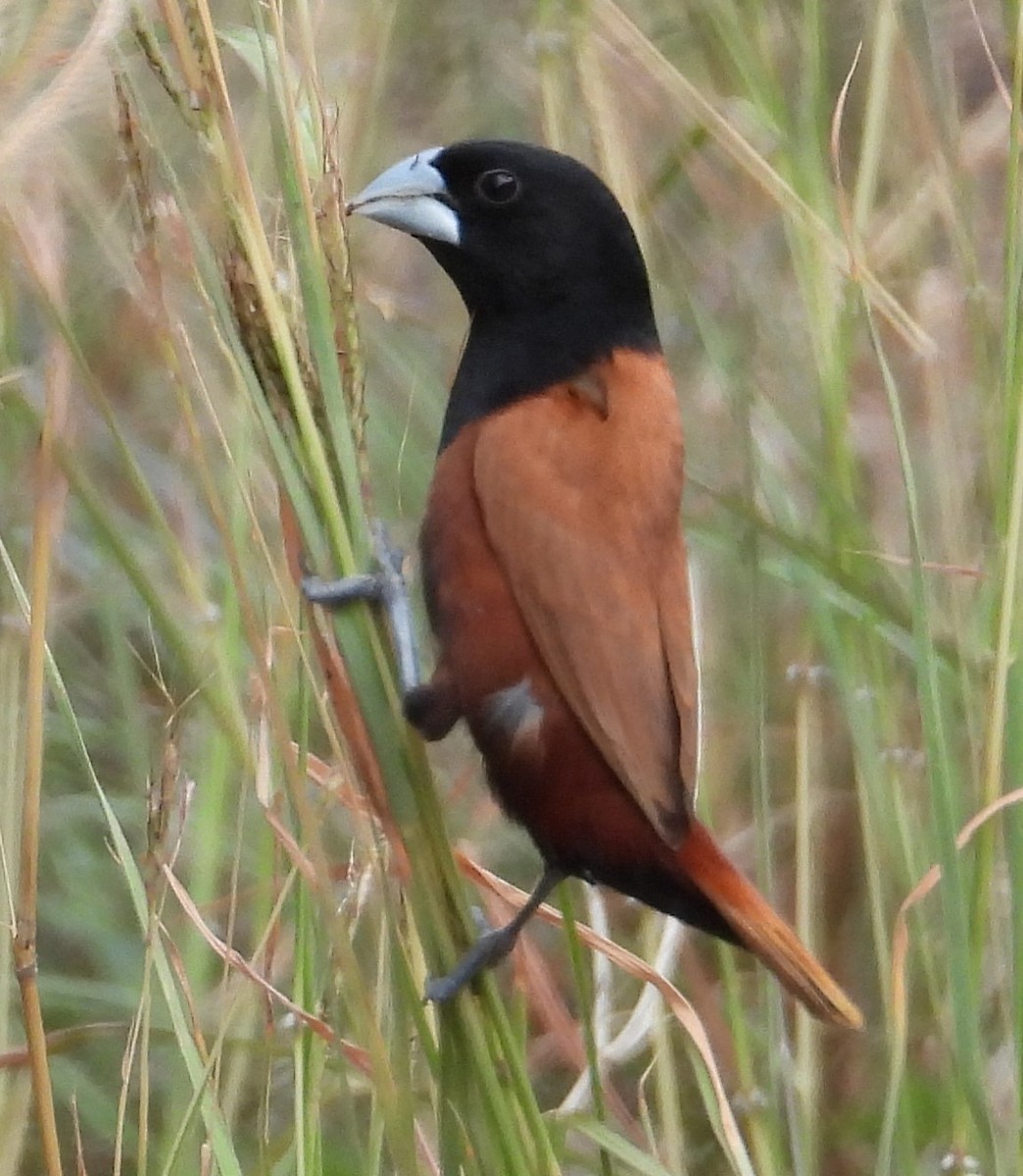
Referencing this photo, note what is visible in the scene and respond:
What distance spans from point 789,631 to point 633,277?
1.48 feet

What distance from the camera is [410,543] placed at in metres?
1.62

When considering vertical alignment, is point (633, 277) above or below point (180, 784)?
above

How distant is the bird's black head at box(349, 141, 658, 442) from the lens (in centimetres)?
145

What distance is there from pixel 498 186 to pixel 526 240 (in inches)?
2.2

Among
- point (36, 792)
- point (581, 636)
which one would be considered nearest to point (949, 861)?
point (581, 636)

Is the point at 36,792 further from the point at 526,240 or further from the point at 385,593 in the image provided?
the point at 526,240

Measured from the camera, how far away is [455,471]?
4.28ft

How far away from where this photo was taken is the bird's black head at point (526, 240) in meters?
1.45

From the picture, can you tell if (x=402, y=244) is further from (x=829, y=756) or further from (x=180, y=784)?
(x=180, y=784)

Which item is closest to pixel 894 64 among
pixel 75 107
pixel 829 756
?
pixel 829 756

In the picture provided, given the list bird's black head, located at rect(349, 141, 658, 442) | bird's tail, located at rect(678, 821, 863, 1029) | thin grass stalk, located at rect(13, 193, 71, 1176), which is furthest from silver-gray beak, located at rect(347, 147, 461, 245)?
bird's tail, located at rect(678, 821, 863, 1029)

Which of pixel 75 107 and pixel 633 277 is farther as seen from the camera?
pixel 633 277

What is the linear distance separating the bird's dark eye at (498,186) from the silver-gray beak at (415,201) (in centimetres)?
3

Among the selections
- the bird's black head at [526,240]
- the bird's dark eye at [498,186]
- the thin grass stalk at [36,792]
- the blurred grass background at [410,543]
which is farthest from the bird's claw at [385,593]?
the bird's dark eye at [498,186]
